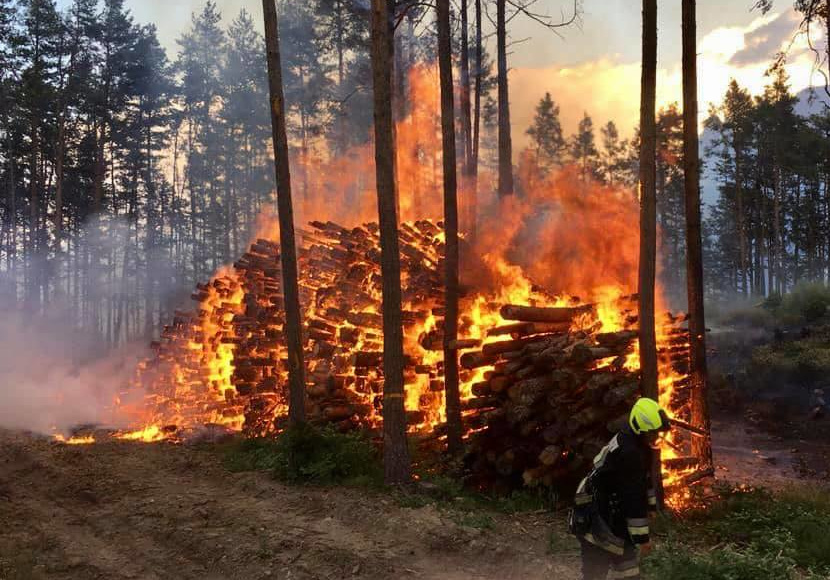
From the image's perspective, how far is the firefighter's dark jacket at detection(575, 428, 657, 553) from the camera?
5.29 m

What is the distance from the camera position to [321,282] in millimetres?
16578

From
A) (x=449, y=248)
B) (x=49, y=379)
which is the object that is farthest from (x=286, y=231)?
(x=49, y=379)

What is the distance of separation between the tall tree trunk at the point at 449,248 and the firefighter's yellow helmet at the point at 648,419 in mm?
6179

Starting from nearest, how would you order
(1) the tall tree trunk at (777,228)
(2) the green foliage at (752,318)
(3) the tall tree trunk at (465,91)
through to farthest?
(3) the tall tree trunk at (465,91) < (2) the green foliage at (752,318) < (1) the tall tree trunk at (777,228)

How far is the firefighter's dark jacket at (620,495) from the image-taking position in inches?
208

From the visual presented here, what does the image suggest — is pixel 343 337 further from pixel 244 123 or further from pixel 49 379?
pixel 244 123

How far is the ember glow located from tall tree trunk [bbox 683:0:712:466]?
2.57ft

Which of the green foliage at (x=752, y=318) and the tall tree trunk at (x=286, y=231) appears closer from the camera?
the tall tree trunk at (x=286, y=231)

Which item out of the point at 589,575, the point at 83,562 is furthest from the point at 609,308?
the point at 83,562

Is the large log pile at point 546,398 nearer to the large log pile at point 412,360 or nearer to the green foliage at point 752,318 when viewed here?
the large log pile at point 412,360

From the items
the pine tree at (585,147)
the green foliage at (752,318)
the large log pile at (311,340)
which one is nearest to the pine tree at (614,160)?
the pine tree at (585,147)

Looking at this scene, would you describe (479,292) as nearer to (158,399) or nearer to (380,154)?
(380,154)

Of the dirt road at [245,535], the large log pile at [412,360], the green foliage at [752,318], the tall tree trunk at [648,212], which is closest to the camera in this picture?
the dirt road at [245,535]

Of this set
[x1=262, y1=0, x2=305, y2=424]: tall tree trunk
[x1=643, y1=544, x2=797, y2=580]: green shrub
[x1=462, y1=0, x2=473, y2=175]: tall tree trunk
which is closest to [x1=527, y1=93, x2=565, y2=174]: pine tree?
[x1=462, y1=0, x2=473, y2=175]: tall tree trunk
